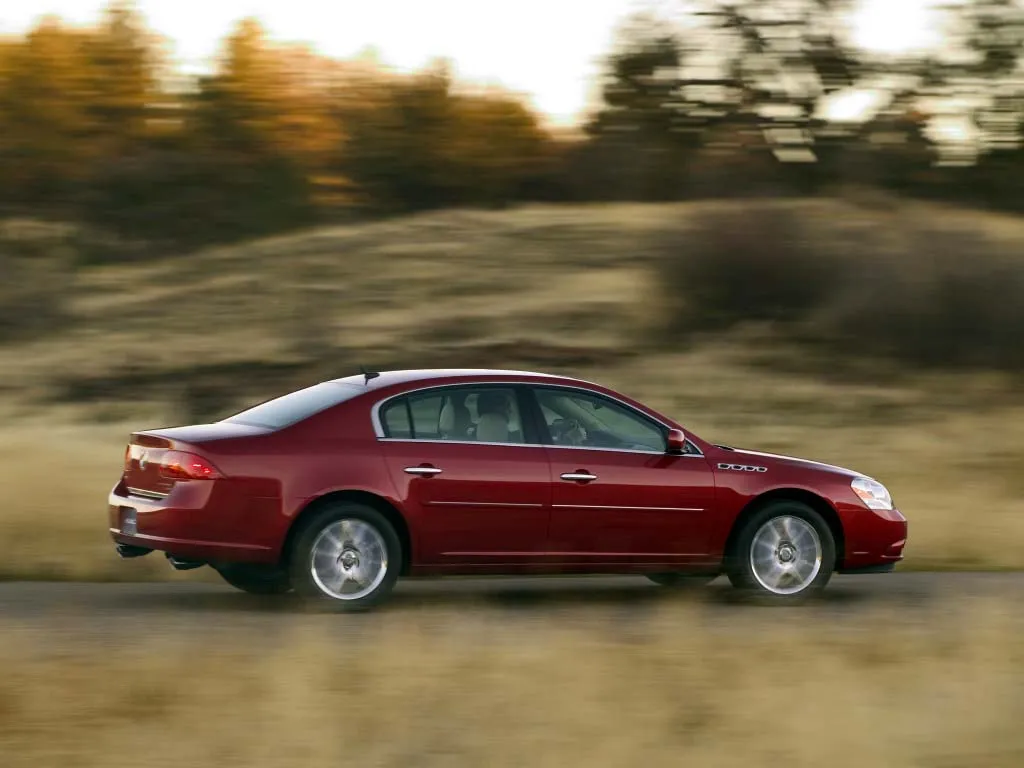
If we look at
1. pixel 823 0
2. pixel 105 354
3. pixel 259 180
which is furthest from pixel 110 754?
pixel 259 180

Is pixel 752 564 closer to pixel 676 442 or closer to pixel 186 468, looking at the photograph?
pixel 676 442

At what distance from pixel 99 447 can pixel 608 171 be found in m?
25.5

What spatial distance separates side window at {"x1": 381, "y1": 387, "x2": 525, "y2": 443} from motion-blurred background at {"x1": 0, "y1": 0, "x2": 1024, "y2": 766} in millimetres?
1611

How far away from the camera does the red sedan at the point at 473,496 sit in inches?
381

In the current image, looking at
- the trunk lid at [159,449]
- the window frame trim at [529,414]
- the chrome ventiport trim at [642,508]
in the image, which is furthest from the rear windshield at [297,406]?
the chrome ventiport trim at [642,508]

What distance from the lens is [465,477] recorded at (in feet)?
33.0

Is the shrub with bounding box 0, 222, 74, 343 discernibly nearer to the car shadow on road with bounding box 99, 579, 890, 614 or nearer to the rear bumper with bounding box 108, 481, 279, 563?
the car shadow on road with bounding box 99, 579, 890, 614

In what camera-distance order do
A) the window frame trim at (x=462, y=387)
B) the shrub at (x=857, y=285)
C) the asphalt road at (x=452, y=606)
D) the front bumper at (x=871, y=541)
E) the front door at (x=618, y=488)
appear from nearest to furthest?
the asphalt road at (x=452, y=606)
the window frame trim at (x=462, y=387)
the front door at (x=618, y=488)
the front bumper at (x=871, y=541)
the shrub at (x=857, y=285)

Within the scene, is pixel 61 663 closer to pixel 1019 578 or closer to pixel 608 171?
pixel 1019 578

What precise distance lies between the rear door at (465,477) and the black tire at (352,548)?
18cm

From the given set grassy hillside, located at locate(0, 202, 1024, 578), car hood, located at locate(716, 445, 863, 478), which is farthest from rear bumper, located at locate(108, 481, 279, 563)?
car hood, located at locate(716, 445, 863, 478)

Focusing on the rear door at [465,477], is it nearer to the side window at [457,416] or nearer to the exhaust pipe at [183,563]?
the side window at [457,416]

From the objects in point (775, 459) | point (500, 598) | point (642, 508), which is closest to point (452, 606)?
point (500, 598)

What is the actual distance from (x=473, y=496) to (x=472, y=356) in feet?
59.3
